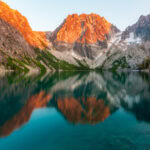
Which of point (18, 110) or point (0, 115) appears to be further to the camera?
point (18, 110)

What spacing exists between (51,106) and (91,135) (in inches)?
514

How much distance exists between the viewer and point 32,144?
13375 millimetres

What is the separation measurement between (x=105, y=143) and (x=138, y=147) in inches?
111

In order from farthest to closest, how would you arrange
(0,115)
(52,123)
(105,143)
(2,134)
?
1. (0,115)
2. (52,123)
3. (2,134)
4. (105,143)

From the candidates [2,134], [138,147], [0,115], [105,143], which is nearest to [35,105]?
[0,115]

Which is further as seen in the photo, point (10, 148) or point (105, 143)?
point (105, 143)

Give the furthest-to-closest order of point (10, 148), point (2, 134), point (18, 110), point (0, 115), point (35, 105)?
point (35, 105) → point (18, 110) → point (0, 115) → point (2, 134) → point (10, 148)

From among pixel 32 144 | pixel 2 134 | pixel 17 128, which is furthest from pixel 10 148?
pixel 17 128

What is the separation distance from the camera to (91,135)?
15.0 meters

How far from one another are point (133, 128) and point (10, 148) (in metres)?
13.0

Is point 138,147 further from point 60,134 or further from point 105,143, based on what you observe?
point 60,134

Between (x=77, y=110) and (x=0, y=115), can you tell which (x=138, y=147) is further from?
(x=0, y=115)

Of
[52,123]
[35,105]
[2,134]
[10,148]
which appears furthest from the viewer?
[35,105]

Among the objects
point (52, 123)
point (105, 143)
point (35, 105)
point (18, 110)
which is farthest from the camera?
point (35, 105)
